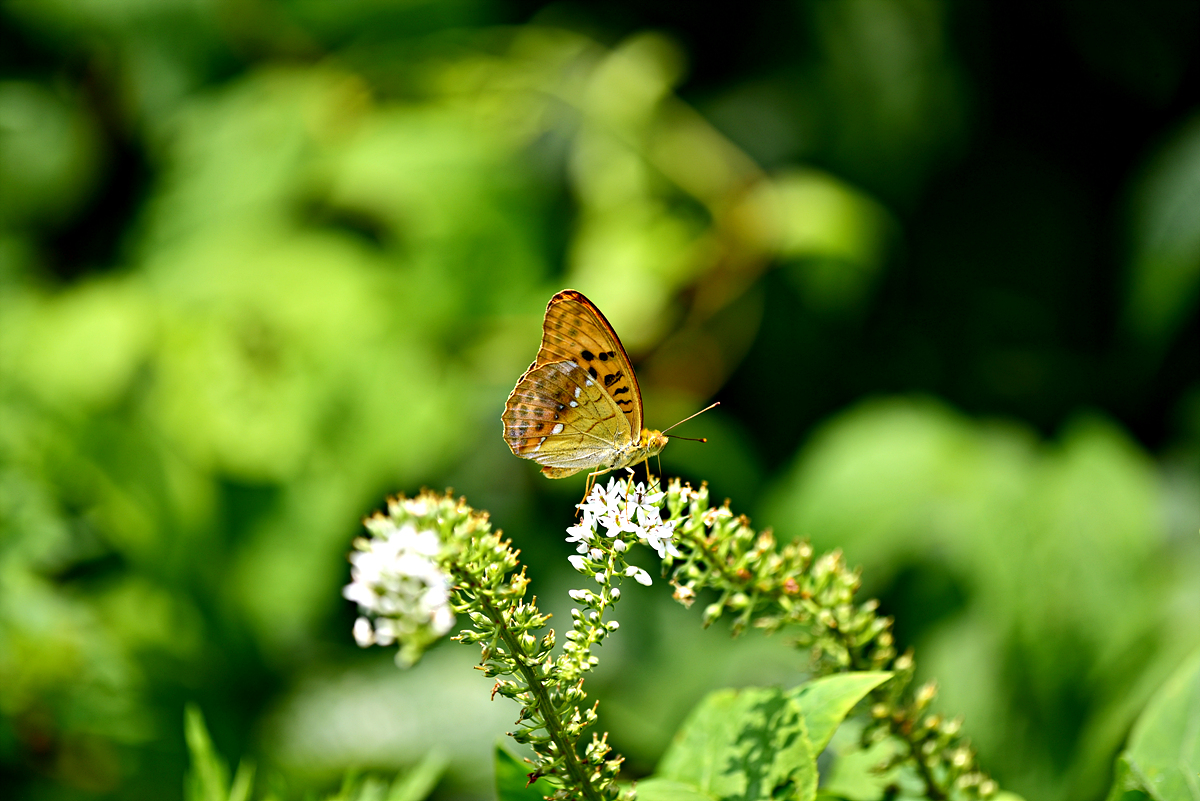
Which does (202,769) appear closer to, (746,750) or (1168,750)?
(746,750)

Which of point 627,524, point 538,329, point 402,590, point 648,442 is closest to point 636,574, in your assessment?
point 627,524

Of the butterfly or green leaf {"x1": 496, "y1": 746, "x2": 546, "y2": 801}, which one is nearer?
green leaf {"x1": 496, "y1": 746, "x2": 546, "y2": 801}

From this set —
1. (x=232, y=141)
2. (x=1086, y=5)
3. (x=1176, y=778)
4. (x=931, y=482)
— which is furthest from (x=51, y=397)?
(x=1086, y=5)

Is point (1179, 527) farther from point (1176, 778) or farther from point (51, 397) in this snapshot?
point (51, 397)

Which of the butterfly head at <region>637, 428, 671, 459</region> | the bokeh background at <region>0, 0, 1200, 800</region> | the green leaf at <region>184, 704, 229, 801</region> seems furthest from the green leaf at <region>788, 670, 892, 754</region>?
the bokeh background at <region>0, 0, 1200, 800</region>

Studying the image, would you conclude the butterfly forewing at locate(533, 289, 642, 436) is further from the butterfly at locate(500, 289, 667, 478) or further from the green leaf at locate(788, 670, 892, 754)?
the green leaf at locate(788, 670, 892, 754)

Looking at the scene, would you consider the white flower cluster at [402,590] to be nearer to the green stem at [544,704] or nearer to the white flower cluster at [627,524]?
the green stem at [544,704]

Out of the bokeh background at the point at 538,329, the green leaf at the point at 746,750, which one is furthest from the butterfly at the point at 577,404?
the bokeh background at the point at 538,329
